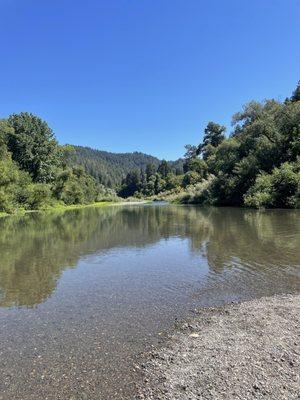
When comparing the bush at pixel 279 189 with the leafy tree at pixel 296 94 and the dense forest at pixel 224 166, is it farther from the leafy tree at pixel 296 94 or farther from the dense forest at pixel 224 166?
the leafy tree at pixel 296 94

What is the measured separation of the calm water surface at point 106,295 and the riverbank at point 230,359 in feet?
1.82

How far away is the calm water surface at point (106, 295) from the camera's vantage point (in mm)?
6820

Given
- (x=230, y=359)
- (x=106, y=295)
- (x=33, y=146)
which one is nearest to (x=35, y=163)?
(x=33, y=146)

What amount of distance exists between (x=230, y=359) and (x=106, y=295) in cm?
603

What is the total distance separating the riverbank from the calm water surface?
55cm

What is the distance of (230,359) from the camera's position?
6.76 m

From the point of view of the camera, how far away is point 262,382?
5961mm

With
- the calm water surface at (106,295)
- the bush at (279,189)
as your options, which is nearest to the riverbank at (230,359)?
the calm water surface at (106,295)

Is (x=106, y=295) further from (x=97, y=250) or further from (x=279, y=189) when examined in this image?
(x=279, y=189)

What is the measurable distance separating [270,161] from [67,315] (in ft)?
183

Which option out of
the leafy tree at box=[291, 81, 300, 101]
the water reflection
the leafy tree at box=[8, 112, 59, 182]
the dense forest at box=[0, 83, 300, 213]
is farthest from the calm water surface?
the leafy tree at box=[8, 112, 59, 182]

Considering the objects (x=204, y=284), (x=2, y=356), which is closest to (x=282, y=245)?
(x=204, y=284)

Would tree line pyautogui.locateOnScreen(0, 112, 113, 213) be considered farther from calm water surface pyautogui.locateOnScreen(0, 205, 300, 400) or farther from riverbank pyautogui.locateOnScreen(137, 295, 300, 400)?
riverbank pyautogui.locateOnScreen(137, 295, 300, 400)

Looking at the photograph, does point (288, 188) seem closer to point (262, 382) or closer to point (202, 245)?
point (202, 245)
